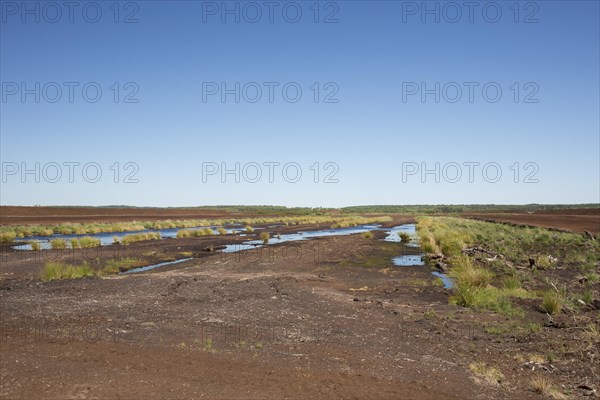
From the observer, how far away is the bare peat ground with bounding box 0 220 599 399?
7.79m

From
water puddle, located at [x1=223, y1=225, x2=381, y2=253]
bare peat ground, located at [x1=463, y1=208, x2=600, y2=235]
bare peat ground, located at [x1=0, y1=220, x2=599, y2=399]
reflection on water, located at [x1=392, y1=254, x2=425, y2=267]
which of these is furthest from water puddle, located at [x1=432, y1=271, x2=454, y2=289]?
bare peat ground, located at [x1=463, y1=208, x2=600, y2=235]

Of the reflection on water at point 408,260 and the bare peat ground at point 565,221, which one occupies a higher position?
the bare peat ground at point 565,221

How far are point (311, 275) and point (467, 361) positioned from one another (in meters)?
12.6

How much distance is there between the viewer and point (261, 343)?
10.3 metres

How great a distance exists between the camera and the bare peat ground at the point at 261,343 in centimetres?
779

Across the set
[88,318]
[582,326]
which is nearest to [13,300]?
[88,318]

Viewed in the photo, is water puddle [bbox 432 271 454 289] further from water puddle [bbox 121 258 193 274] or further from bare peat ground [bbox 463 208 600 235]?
bare peat ground [bbox 463 208 600 235]

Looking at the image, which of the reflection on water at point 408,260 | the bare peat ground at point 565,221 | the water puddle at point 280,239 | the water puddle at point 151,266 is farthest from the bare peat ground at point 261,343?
the bare peat ground at point 565,221

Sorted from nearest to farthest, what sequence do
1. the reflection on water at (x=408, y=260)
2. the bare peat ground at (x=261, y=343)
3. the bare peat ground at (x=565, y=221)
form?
1. the bare peat ground at (x=261, y=343)
2. the reflection on water at (x=408, y=260)
3. the bare peat ground at (x=565, y=221)

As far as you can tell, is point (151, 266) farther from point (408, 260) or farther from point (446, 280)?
point (446, 280)

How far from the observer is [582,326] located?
11.2 metres

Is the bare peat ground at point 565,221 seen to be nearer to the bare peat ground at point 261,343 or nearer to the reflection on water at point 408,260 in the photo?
the reflection on water at point 408,260

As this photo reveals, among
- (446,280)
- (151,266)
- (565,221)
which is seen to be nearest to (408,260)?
(446,280)

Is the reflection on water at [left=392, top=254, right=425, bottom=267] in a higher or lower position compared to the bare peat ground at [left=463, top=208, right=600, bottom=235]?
lower
